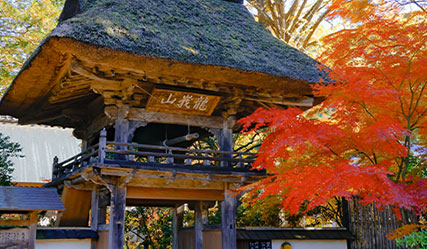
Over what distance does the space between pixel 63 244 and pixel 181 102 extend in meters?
4.47

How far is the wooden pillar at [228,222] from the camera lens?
1002 cm

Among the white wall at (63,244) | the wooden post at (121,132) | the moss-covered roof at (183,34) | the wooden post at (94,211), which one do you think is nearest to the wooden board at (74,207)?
the wooden post at (94,211)

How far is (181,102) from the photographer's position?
32.7 ft

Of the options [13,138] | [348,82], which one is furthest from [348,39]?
[13,138]

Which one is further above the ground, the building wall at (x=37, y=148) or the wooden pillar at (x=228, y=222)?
the building wall at (x=37, y=148)

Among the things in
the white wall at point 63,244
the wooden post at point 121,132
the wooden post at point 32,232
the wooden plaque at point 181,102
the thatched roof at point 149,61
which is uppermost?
the thatched roof at point 149,61

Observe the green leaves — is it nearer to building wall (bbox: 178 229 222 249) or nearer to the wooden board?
the wooden board

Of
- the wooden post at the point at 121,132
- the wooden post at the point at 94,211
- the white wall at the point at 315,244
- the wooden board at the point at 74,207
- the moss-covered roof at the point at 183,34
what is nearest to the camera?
the moss-covered roof at the point at 183,34

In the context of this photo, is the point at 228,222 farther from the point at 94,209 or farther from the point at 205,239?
the point at 94,209

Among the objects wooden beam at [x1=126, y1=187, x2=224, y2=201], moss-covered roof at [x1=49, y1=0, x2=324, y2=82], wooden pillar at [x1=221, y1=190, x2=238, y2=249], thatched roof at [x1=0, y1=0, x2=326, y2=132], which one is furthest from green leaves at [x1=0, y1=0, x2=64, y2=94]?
wooden pillar at [x1=221, y1=190, x2=238, y2=249]

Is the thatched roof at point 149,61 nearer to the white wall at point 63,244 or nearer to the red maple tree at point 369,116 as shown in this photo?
the red maple tree at point 369,116

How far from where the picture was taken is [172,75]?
9.09 metres

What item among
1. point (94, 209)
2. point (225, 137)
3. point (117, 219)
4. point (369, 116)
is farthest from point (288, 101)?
point (94, 209)

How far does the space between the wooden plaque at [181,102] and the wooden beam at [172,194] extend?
6.50 ft
